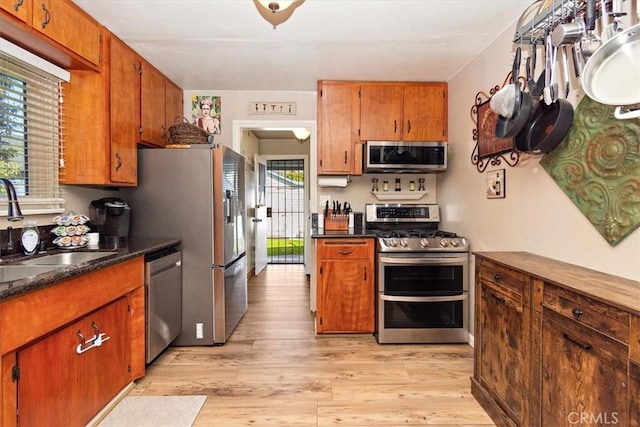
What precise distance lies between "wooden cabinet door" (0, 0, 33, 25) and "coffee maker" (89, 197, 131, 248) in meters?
1.20

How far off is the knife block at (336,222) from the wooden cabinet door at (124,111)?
1748 mm

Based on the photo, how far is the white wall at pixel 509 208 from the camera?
5.30 ft

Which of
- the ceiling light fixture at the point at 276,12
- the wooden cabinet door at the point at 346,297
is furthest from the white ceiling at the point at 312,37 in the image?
the wooden cabinet door at the point at 346,297

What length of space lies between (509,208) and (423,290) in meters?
0.97

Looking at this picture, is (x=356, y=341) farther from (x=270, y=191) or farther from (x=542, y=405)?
(x=270, y=191)

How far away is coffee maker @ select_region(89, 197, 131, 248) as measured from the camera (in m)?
2.48

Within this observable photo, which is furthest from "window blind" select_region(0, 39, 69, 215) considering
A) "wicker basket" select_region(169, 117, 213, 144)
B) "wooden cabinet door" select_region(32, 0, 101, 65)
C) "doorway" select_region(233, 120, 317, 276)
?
"doorway" select_region(233, 120, 317, 276)

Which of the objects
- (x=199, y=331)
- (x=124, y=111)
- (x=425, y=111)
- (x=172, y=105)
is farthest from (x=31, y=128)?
(x=425, y=111)

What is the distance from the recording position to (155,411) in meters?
1.94

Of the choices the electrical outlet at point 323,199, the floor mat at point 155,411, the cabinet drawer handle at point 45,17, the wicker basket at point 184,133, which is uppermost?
the cabinet drawer handle at point 45,17

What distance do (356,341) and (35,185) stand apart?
260 centimetres

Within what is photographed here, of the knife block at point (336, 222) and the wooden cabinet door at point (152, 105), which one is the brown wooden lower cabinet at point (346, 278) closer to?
the knife block at point (336, 222)

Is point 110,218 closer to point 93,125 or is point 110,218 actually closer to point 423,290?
point 93,125
